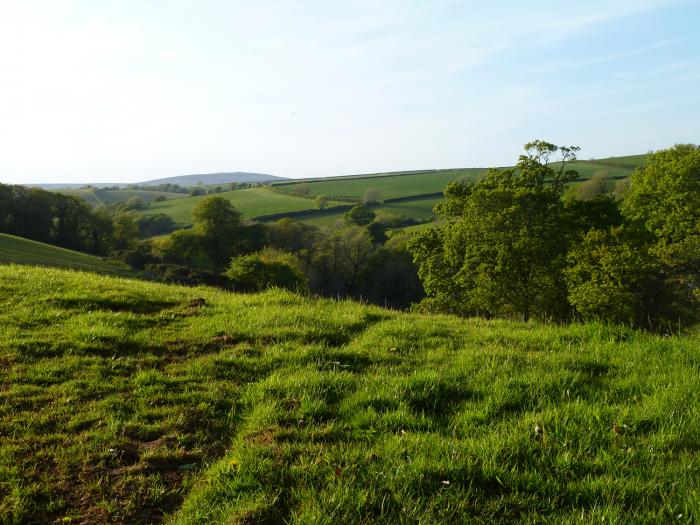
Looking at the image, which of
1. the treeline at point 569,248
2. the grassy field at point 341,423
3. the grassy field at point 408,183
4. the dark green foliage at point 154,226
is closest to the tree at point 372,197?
the grassy field at point 408,183

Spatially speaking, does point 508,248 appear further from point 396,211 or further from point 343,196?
point 343,196

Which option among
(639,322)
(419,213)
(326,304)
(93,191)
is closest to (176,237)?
(419,213)

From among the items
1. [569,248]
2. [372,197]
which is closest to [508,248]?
[569,248]

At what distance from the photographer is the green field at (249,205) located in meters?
121

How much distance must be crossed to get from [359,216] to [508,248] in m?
75.8

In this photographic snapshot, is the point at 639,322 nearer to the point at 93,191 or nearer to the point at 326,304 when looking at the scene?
the point at 326,304

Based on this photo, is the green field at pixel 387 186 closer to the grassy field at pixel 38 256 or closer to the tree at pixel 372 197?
the tree at pixel 372 197

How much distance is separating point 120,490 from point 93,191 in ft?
664

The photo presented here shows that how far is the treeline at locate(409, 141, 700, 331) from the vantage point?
33.4 metres

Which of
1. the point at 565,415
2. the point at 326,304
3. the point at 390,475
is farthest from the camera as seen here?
the point at 326,304

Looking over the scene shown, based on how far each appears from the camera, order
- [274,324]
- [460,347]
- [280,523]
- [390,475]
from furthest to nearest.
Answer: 1. [274,324]
2. [460,347]
3. [390,475]
4. [280,523]

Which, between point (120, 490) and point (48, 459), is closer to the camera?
point (120, 490)

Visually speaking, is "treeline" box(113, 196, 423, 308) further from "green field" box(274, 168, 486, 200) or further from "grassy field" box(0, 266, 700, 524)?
"grassy field" box(0, 266, 700, 524)

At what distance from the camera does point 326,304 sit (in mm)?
11984
